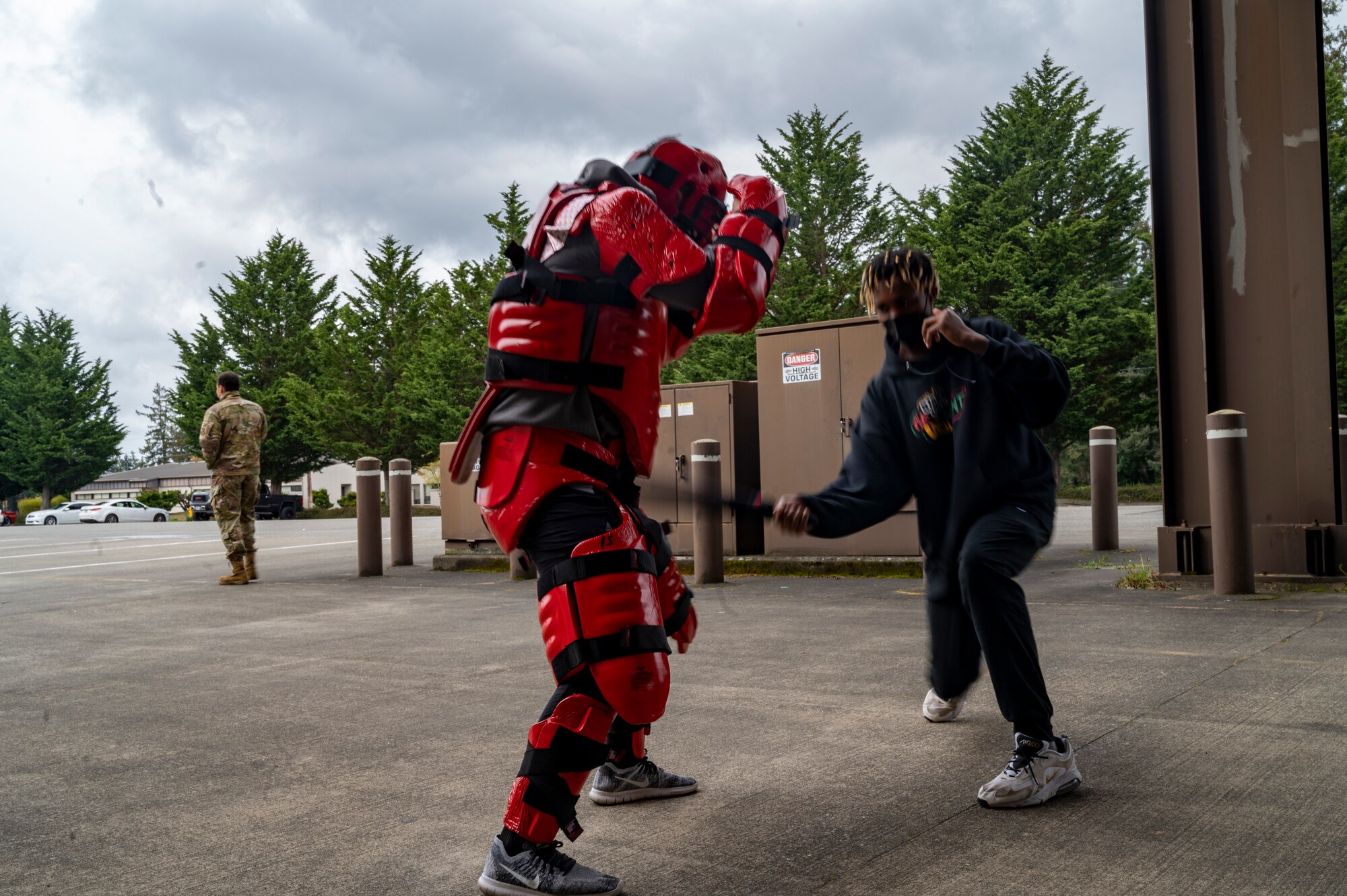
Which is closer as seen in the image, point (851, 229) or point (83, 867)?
point (83, 867)

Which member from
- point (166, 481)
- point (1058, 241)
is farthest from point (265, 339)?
→ point (166, 481)

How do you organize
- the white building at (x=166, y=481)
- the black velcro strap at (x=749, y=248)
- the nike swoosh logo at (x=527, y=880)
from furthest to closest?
1. the white building at (x=166, y=481)
2. the black velcro strap at (x=749, y=248)
3. the nike swoosh logo at (x=527, y=880)

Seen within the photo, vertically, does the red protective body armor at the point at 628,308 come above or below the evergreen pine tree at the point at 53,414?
below

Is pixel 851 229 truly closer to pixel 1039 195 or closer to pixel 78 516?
pixel 1039 195

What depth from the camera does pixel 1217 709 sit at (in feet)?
12.8

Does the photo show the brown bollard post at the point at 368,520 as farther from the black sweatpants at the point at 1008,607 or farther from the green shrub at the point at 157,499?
the green shrub at the point at 157,499

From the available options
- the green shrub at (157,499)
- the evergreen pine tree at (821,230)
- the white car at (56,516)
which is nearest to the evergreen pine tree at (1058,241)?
the evergreen pine tree at (821,230)

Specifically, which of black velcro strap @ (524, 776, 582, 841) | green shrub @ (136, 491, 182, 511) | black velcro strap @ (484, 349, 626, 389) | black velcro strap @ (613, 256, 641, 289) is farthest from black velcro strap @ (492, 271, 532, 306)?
green shrub @ (136, 491, 182, 511)

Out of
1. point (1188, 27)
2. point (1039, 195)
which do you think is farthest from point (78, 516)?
point (1188, 27)

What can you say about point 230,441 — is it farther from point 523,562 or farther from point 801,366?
point 523,562

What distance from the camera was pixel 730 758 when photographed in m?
3.56

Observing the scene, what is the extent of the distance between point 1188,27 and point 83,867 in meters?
8.70

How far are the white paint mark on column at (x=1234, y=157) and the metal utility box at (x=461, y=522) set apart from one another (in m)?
7.45

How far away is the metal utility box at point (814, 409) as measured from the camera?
9.67 meters
